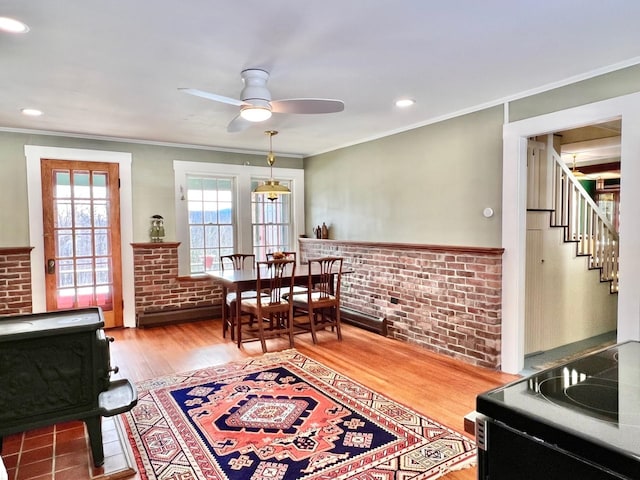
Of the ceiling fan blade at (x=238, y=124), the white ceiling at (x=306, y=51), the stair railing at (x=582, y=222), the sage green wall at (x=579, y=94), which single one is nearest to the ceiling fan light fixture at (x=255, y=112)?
the white ceiling at (x=306, y=51)

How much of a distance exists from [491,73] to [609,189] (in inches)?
255

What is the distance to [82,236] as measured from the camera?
5.07 meters

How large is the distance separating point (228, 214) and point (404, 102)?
11.1 feet

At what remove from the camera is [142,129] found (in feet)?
15.4

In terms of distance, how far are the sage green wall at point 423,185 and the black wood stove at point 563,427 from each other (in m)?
2.92

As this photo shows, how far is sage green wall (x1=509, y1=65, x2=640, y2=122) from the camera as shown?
2777 mm

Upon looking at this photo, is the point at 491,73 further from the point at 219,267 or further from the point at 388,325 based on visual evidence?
the point at 219,267

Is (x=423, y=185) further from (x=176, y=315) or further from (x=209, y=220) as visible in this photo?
(x=176, y=315)

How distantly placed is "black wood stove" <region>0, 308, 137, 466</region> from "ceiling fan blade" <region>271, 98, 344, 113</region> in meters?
1.78

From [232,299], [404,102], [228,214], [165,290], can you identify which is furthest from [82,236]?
[404,102]

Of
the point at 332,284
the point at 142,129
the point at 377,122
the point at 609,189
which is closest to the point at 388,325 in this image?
the point at 332,284

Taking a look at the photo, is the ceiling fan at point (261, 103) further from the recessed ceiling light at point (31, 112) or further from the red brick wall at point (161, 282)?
the red brick wall at point (161, 282)

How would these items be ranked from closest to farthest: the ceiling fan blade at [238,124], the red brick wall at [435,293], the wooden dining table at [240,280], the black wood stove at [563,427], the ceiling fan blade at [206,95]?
the black wood stove at [563,427] < the ceiling fan blade at [206,95] < the ceiling fan blade at [238,124] < the red brick wall at [435,293] < the wooden dining table at [240,280]

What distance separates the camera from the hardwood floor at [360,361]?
3176mm
